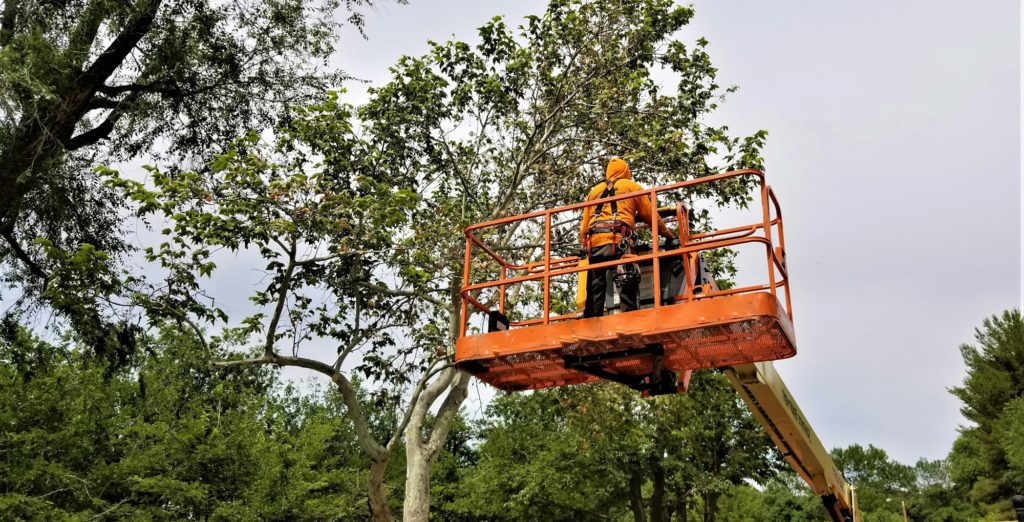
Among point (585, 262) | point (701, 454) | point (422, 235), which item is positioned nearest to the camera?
point (585, 262)

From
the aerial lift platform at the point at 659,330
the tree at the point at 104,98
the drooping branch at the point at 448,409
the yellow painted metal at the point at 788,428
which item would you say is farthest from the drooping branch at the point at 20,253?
the yellow painted metal at the point at 788,428

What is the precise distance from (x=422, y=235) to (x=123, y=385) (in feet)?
77.8

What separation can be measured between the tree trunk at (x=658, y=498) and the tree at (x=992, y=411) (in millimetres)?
20243

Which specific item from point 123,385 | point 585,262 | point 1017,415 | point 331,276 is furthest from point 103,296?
point 1017,415

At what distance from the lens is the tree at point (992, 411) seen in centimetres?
4212

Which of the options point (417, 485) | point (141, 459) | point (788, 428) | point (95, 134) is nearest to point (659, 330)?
point (788, 428)

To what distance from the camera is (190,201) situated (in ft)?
38.7

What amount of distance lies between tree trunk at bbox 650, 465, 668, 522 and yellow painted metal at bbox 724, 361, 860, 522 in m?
20.2

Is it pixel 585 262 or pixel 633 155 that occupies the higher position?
pixel 633 155

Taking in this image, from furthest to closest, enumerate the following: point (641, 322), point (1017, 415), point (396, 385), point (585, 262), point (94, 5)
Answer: point (1017, 415), point (396, 385), point (94, 5), point (585, 262), point (641, 322)

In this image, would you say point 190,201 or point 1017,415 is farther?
point 1017,415

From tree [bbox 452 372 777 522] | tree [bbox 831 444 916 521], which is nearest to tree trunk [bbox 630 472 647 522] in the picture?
tree [bbox 452 372 777 522]

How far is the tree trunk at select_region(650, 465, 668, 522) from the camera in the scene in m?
32.1

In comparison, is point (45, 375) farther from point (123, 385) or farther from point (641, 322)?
point (641, 322)
